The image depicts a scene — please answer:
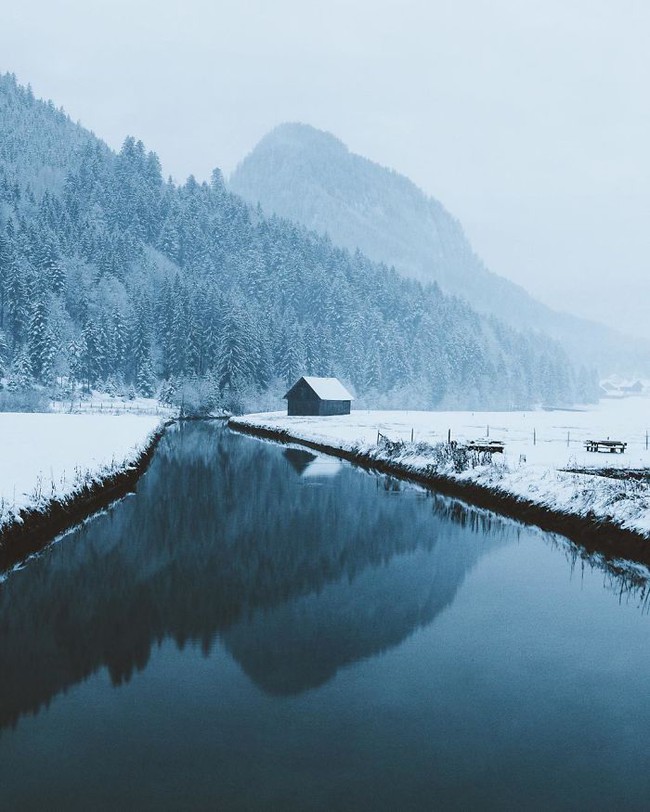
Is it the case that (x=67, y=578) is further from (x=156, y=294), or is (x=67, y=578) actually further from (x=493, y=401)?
(x=493, y=401)

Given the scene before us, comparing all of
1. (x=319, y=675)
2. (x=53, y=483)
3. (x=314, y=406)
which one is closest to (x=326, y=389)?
(x=314, y=406)

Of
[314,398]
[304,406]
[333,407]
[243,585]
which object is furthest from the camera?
[333,407]

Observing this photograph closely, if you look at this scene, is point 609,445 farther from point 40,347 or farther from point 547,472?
point 40,347

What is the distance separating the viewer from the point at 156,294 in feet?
509

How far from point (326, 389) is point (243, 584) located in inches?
3102

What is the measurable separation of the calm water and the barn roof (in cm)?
7134

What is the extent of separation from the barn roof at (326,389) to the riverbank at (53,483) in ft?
167

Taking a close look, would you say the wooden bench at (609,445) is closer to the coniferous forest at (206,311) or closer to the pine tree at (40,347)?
the coniferous forest at (206,311)

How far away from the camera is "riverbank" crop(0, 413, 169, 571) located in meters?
17.3

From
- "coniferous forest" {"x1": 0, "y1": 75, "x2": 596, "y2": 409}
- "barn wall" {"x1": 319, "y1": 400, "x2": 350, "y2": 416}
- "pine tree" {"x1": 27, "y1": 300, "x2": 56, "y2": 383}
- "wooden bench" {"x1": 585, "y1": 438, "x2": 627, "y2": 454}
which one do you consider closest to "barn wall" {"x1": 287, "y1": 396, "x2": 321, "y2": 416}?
"barn wall" {"x1": 319, "y1": 400, "x2": 350, "y2": 416}

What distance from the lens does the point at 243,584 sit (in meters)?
15.2

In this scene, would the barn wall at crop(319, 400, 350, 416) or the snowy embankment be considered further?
the barn wall at crop(319, 400, 350, 416)

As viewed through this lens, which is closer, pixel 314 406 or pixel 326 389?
pixel 314 406

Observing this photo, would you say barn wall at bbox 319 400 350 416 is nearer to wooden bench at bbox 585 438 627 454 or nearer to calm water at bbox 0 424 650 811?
wooden bench at bbox 585 438 627 454
